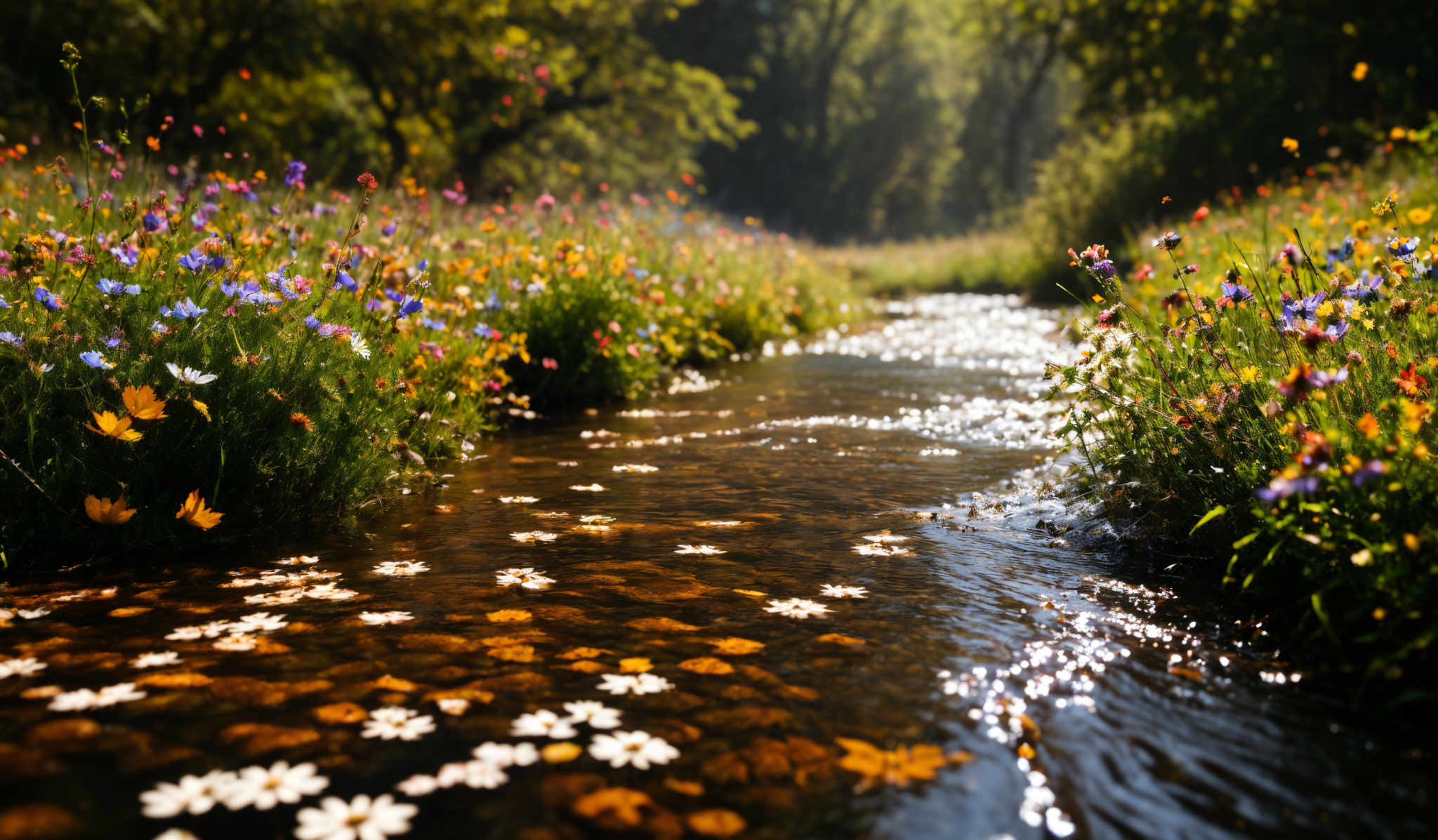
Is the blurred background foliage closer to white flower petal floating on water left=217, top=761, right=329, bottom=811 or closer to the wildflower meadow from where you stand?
the wildflower meadow

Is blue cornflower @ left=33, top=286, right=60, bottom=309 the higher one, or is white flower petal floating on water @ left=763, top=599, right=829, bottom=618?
blue cornflower @ left=33, top=286, right=60, bottom=309

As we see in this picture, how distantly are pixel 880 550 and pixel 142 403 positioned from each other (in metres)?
2.67

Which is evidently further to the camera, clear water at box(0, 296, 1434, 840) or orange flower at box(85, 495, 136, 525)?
orange flower at box(85, 495, 136, 525)

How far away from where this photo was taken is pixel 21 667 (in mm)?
2430

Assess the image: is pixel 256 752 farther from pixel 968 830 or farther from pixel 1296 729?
pixel 1296 729

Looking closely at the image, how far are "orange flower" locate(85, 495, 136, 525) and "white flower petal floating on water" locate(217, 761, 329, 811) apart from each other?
162 cm

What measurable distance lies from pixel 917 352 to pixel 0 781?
9.91 meters

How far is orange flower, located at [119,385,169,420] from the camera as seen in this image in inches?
123

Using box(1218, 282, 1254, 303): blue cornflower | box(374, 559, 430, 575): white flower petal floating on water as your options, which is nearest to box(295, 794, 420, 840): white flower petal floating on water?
box(374, 559, 430, 575): white flower petal floating on water

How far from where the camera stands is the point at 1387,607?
2412 mm

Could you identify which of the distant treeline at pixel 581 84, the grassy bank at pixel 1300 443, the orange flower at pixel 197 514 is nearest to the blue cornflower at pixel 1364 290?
the grassy bank at pixel 1300 443

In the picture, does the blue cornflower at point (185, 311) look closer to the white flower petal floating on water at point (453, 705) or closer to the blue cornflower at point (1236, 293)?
the white flower petal floating on water at point (453, 705)

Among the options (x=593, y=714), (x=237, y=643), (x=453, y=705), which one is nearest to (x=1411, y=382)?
(x=593, y=714)

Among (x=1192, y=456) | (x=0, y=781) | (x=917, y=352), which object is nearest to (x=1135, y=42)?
(x=917, y=352)
